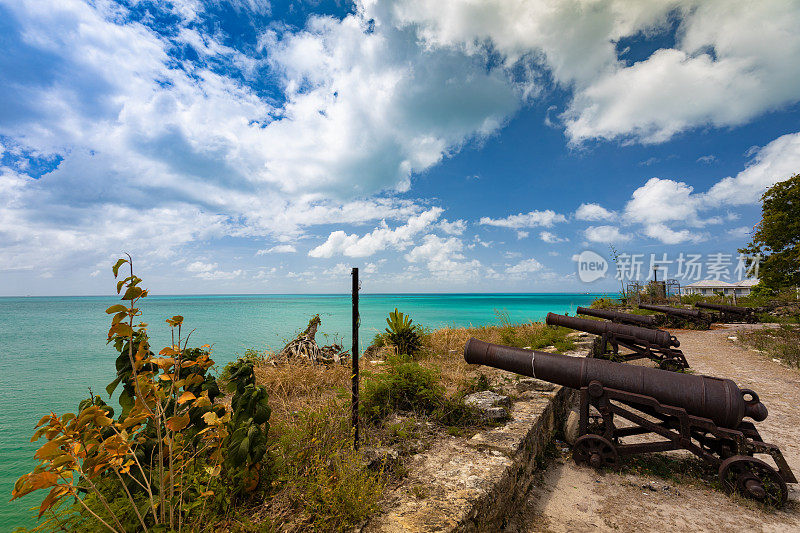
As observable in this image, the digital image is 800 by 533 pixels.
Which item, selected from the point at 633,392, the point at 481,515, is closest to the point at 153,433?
the point at 481,515

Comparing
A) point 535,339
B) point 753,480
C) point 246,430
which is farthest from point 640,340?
point 246,430

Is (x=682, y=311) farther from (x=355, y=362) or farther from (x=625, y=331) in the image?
(x=355, y=362)

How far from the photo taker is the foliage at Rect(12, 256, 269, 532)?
140 centimetres

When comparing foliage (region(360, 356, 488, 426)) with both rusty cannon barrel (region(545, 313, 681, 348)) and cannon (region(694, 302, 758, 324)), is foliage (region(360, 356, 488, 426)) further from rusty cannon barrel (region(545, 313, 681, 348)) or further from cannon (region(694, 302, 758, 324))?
cannon (region(694, 302, 758, 324))

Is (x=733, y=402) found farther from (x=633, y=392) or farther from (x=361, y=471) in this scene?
(x=361, y=471)

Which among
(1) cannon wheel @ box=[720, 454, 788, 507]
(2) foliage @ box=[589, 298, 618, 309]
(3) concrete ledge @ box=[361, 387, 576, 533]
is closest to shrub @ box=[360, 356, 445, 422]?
(3) concrete ledge @ box=[361, 387, 576, 533]

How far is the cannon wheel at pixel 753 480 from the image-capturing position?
3377 millimetres

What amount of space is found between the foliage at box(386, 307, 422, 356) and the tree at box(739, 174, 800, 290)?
15.0 meters

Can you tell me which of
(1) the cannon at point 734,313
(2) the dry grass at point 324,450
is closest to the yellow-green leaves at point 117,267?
(2) the dry grass at point 324,450

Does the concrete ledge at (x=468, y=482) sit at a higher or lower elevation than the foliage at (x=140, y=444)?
lower

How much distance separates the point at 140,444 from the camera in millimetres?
2100

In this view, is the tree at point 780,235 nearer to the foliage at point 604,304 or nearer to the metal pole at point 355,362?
the foliage at point 604,304

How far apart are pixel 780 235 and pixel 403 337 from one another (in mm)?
16744

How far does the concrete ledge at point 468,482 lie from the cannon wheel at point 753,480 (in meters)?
1.96
